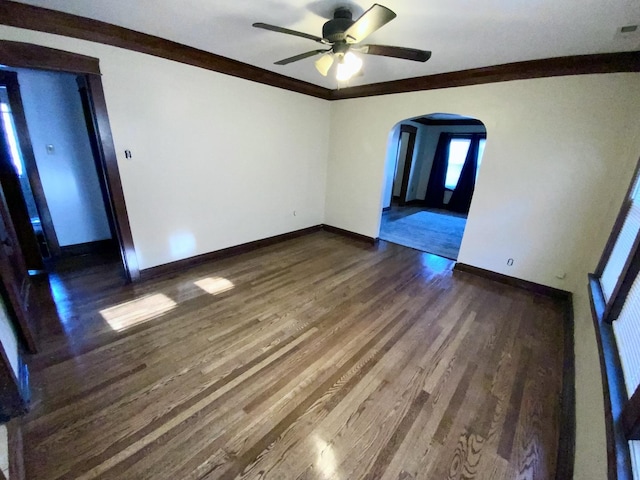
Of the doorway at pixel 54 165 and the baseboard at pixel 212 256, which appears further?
the baseboard at pixel 212 256

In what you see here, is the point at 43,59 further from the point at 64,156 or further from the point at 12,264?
the point at 12,264

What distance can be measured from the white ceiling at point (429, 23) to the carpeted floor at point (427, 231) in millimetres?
2673

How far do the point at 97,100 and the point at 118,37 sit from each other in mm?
611

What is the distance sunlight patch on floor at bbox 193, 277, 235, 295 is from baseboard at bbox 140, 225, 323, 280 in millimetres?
449

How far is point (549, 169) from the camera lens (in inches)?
110

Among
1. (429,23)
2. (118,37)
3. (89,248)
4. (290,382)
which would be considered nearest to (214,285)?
(290,382)

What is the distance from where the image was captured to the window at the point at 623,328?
0.89m

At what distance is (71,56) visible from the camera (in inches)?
84.6

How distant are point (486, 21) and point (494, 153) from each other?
1.58 m

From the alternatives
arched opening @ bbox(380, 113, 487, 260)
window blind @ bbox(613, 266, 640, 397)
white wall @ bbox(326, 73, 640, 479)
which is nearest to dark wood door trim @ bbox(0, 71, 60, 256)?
white wall @ bbox(326, 73, 640, 479)

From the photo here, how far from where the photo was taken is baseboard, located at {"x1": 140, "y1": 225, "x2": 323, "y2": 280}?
3.00 metres

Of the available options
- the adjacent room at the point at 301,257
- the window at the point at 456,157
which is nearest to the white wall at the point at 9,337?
the adjacent room at the point at 301,257

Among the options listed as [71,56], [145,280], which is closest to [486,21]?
[71,56]

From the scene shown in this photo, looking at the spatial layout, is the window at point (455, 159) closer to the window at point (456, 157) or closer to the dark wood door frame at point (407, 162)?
the window at point (456, 157)
